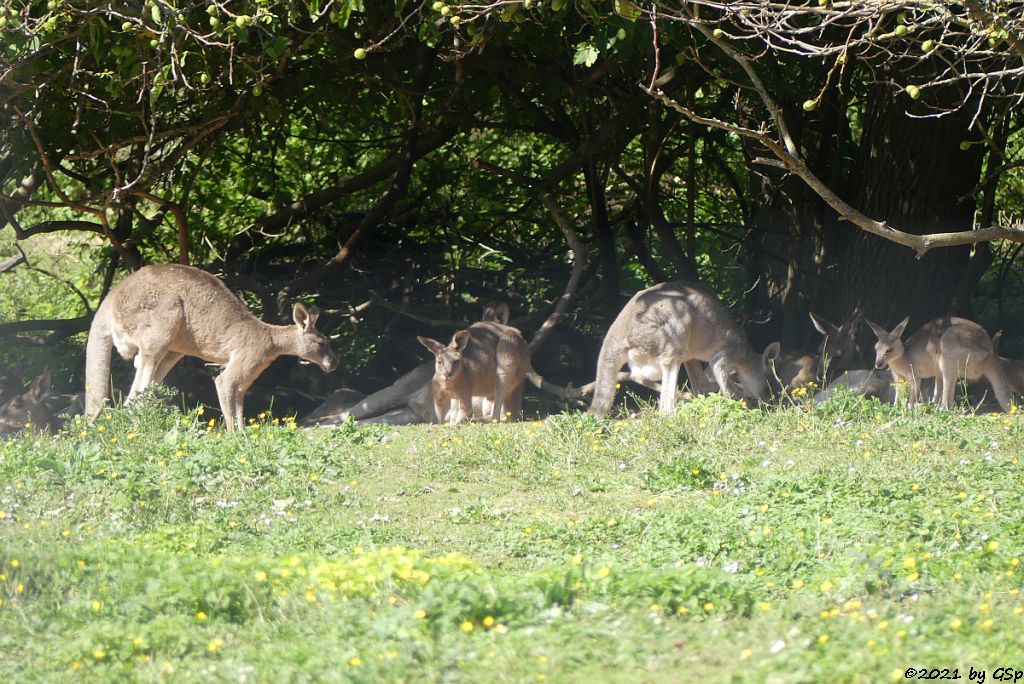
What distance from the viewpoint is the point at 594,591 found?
16.6 ft

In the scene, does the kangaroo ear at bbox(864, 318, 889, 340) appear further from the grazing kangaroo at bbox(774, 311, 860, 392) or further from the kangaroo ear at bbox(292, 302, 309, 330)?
the kangaroo ear at bbox(292, 302, 309, 330)

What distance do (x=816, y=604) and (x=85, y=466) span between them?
4645 millimetres

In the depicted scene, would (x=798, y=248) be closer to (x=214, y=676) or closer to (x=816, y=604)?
(x=816, y=604)

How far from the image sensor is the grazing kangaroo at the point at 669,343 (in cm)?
1166

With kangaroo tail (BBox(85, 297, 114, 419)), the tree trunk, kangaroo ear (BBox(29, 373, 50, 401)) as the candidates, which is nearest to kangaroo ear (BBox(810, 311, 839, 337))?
the tree trunk

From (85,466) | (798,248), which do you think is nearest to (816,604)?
(85,466)

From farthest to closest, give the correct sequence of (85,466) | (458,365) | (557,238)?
(557,238), (458,365), (85,466)

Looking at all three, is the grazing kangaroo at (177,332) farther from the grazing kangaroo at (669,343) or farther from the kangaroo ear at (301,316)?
the grazing kangaroo at (669,343)

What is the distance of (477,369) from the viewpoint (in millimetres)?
12055

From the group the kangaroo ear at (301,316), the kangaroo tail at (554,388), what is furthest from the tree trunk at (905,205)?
the kangaroo ear at (301,316)

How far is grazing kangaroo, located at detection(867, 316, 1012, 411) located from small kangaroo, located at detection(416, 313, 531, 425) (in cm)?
339

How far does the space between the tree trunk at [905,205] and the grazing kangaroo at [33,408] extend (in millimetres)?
8121

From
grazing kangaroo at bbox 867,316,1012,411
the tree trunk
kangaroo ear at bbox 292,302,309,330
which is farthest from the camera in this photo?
kangaroo ear at bbox 292,302,309,330

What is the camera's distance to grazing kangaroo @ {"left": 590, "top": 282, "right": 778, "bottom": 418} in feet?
38.3
